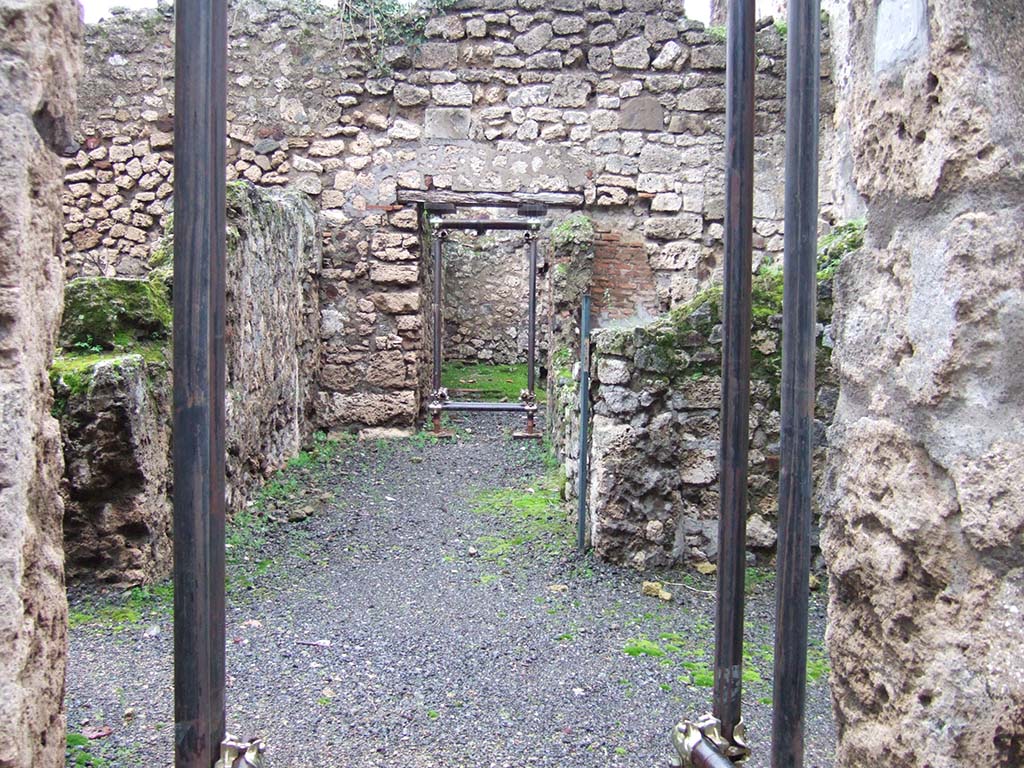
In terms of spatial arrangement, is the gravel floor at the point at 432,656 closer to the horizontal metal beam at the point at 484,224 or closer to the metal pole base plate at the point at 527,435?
the metal pole base plate at the point at 527,435

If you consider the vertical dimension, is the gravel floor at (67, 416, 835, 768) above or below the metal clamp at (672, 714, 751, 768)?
below

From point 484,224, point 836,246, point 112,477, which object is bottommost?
point 112,477

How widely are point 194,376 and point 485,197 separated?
22.9 feet

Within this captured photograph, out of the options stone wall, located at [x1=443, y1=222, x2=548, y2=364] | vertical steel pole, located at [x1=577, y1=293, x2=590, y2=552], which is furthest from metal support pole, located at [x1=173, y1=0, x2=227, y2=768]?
stone wall, located at [x1=443, y1=222, x2=548, y2=364]

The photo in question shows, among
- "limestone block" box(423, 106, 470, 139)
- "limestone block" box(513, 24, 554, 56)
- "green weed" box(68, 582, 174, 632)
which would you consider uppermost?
"limestone block" box(513, 24, 554, 56)

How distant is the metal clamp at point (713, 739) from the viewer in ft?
4.74

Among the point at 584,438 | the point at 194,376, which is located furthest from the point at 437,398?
the point at 194,376

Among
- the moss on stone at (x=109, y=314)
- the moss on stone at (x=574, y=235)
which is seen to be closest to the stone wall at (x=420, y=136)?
the moss on stone at (x=574, y=235)

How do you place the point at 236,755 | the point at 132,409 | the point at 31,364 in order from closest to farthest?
the point at 31,364 → the point at 236,755 → the point at 132,409

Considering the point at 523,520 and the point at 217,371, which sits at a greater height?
the point at 217,371

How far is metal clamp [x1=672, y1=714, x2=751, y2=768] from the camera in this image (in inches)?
56.9

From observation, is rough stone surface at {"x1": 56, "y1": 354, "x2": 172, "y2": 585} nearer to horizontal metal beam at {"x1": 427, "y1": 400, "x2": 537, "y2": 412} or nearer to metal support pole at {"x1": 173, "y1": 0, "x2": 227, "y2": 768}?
metal support pole at {"x1": 173, "y1": 0, "x2": 227, "y2": 768}

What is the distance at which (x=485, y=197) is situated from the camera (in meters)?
7.97

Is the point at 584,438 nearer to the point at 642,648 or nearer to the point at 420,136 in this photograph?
the point at 642,648
